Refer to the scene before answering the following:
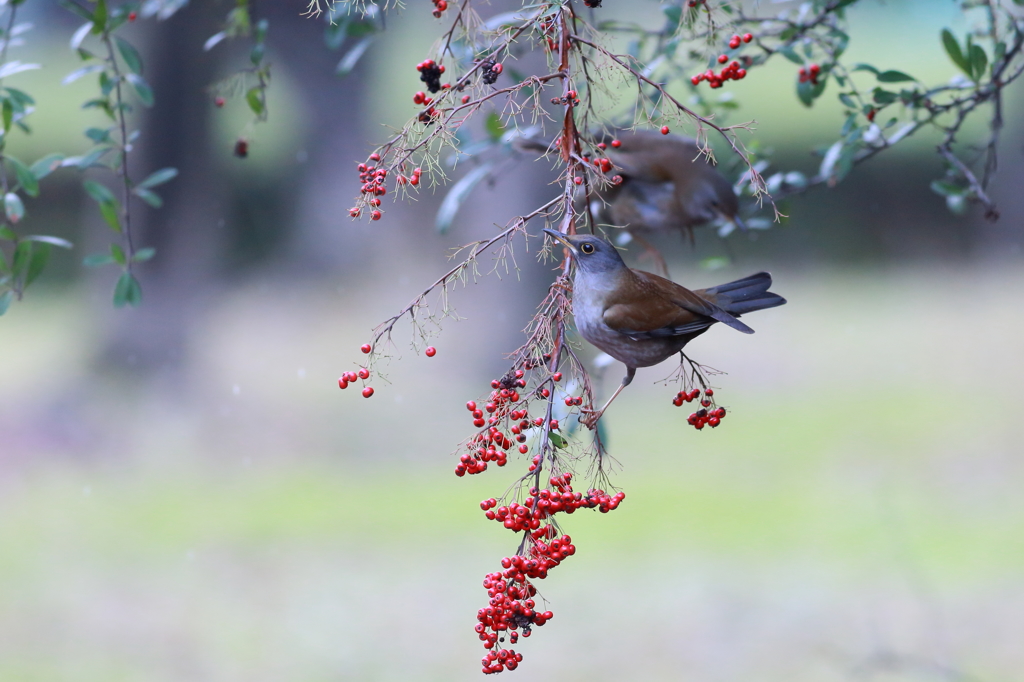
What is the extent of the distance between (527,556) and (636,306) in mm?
264

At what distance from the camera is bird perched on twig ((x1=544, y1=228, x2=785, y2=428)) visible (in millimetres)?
878

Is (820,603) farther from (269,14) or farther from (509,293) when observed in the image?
(269,14)

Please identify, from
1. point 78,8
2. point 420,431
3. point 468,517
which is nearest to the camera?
point 78,8

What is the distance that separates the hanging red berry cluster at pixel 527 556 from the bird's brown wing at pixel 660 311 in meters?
0.17

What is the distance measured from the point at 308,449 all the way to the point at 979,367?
12.4 ft

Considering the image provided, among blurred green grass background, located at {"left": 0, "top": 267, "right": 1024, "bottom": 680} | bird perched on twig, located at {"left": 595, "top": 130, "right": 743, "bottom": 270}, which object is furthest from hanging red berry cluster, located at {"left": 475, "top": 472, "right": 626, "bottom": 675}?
blurred green grass background, located at {"left": 0, "top": 267, "right": 1024, "bottom": 680}

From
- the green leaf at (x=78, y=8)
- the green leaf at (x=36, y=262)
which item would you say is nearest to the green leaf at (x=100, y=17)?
the green leaf at (x=78, y=8)

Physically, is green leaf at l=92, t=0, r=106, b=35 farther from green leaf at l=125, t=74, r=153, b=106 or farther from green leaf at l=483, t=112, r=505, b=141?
green leaf at l=483, t=112, r=505, b=141

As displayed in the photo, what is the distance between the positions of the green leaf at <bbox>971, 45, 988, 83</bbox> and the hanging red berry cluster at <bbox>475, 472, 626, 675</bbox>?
106 cm

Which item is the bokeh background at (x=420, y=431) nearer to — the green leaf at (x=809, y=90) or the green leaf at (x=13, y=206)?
the green leaf at (x=809, y=90)

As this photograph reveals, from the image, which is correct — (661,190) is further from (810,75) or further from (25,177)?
(25,177)

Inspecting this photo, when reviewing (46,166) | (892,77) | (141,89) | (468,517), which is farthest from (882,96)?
(468,517)

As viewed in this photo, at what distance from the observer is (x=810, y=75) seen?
1.53 metres

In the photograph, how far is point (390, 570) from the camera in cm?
350
